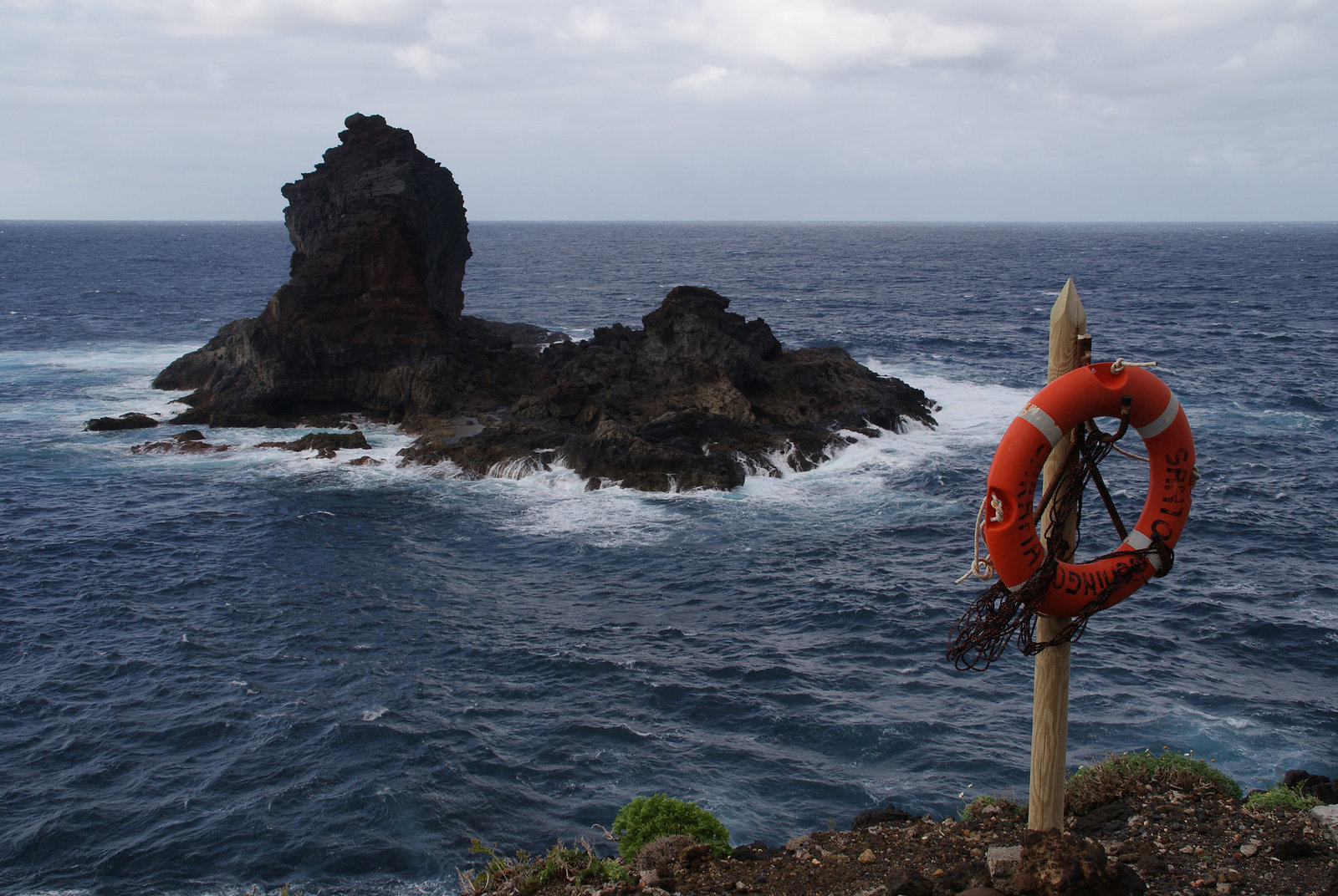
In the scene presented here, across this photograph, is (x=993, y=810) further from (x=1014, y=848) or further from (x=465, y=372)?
(x=465, y=372)

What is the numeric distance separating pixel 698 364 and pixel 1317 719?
27.1 meters

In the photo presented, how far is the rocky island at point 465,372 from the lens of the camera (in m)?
37.3

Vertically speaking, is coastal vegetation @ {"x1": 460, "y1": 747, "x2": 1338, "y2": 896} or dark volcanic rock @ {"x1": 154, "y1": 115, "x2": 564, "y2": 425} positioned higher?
dark volcanic rock @ {"x1": 154, "y1": 115, "x2": 564, "y2": 425}

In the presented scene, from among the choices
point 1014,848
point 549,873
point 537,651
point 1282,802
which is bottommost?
point 537,651

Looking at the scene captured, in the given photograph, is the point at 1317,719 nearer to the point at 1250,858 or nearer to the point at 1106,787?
the point at 1106,787

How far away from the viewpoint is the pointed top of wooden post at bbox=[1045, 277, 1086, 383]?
8281 millimetres

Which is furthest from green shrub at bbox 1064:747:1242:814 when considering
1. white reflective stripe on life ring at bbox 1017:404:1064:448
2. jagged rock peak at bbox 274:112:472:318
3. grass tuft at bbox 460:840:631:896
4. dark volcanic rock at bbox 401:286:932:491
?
jagged rock peak at bbox 274:112:472:318

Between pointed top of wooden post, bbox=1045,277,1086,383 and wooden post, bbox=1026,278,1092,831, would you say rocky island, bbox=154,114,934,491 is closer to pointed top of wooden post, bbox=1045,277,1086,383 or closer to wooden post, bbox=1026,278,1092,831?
wooden post, bbox=1026,278,1092,831

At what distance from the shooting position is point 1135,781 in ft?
40.4

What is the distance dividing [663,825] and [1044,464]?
7809mm

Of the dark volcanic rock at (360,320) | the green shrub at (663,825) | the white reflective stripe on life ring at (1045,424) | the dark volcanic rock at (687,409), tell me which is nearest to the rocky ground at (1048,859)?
the green shrub at (663,825)

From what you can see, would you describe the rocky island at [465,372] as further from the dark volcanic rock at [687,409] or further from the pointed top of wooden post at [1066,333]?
the pointed top of wooden post at [1066,333]

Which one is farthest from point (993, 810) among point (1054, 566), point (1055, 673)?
point (1054, 566)

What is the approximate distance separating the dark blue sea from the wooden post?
557 cm
